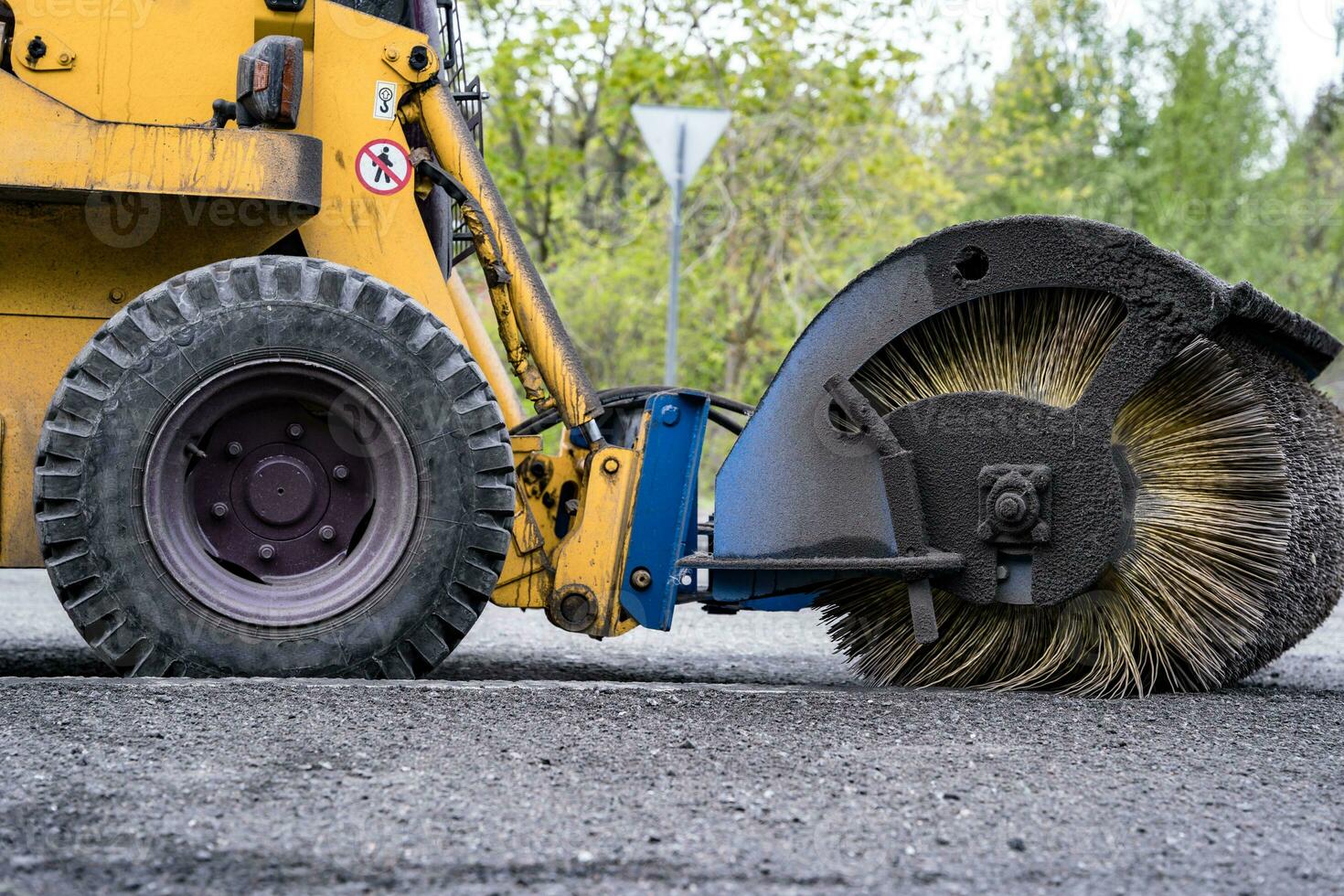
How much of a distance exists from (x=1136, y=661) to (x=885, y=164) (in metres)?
11.4

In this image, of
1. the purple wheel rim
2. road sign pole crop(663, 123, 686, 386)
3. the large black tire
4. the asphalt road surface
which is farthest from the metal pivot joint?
road sign pole crop(663, 123, 686, 386)

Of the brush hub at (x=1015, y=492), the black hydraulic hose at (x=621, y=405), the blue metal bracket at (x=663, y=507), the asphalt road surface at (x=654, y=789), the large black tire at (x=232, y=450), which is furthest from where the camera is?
the black hydraulic hose at (x=621, y=405)

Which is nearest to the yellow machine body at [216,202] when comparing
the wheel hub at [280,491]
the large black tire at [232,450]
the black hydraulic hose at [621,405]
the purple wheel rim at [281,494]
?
the black hydraulic hose at [621,405]

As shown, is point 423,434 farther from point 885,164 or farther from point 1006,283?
point 885,164

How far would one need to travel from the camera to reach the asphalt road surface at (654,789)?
2.28 metres

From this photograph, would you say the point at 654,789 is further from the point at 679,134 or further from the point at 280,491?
the point at 679,134

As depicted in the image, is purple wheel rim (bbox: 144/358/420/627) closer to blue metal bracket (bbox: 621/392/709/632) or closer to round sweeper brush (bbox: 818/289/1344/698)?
blue metal bracket (bbox: 621/392/709/632)

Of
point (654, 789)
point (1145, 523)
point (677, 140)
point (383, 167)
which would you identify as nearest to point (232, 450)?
point (383, 167)

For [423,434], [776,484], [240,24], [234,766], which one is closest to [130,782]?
[234,766]

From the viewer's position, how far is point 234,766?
2.82 m

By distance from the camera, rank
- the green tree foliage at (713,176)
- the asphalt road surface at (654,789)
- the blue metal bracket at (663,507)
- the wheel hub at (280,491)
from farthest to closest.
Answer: the green tree foliage at (713,176)
the blue metal bracket at (663,507)
the wheel hub at (280,491)
the asphalt road surface at (654,789)

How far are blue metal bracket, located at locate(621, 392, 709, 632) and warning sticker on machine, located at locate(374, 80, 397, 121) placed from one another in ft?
3.50

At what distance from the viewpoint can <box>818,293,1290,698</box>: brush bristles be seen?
3809mm

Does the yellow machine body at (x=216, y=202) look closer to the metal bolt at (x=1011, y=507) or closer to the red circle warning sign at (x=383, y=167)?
the red circle warning sign at (x=383, y=167)
